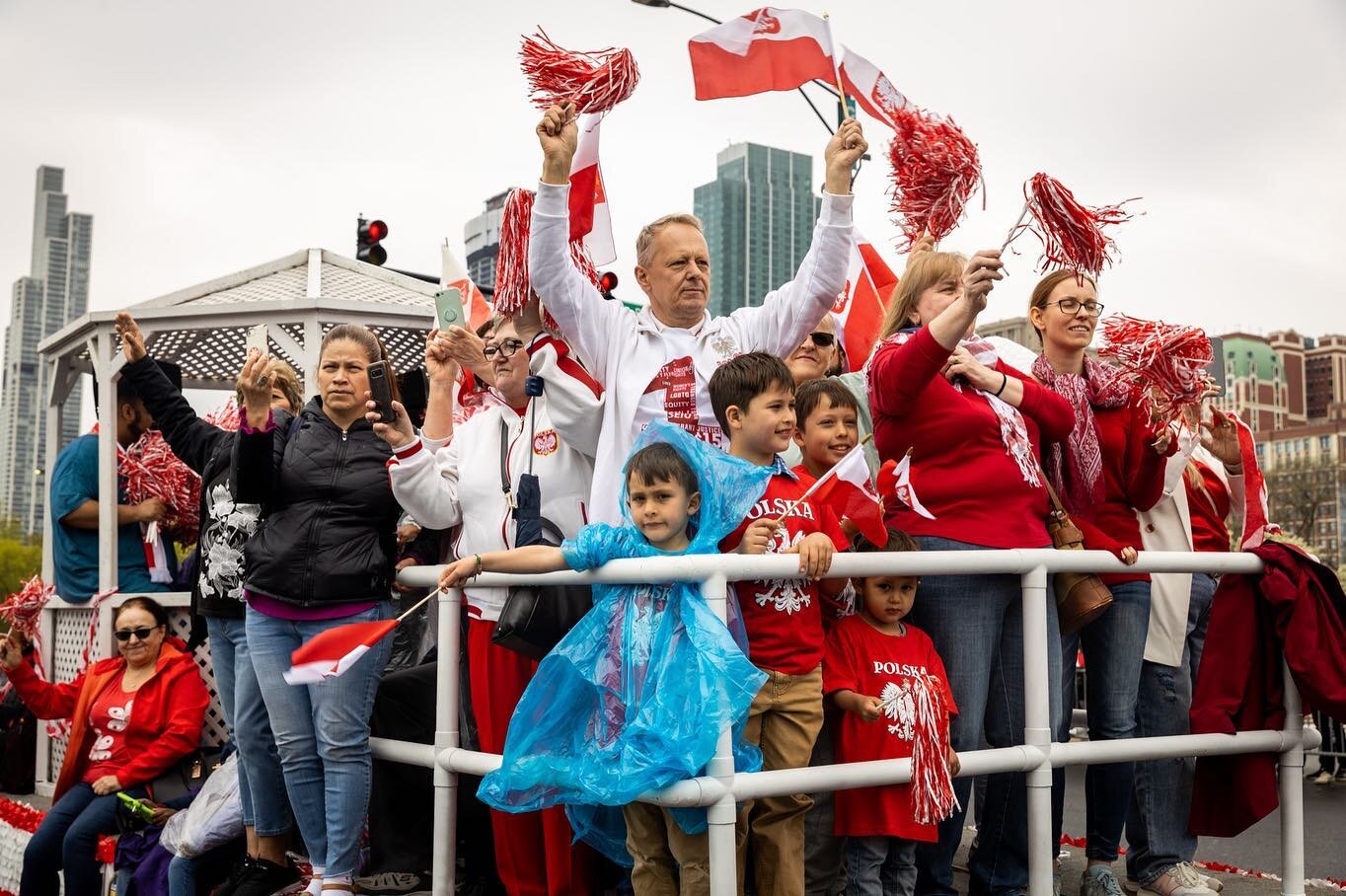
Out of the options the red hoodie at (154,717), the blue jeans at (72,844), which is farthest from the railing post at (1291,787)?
the blue jeans at (72,844)

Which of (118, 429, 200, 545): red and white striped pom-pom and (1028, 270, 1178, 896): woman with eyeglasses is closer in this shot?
(1028, 270, 1178, 896): woman with eyeglasses

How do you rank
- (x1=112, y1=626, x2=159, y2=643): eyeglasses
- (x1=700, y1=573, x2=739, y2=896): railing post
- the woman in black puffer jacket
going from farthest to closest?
(x1=112, y1=626, x2=159, y2=643): eyeglasses
the woman in black puffer jacket
(x1=700, y1=573, x2=739, y2=896): railing post

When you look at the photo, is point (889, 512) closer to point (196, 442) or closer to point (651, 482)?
point (651, 482)

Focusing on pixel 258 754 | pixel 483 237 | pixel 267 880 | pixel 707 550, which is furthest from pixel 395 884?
pixel 483 237

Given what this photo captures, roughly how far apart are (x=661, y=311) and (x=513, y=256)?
0.54 metres

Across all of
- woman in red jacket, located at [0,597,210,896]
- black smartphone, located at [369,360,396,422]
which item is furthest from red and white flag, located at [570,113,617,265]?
woman in red jacket, located at [0,597,210,896]

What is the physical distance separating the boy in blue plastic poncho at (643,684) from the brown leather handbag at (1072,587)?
3.89 ft

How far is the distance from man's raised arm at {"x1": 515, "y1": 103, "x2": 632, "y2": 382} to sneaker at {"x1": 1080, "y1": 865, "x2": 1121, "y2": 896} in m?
2.33

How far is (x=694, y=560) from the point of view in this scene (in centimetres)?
325

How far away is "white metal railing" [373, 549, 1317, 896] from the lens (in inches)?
125

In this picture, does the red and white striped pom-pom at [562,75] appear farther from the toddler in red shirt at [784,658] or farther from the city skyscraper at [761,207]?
the city skyscraper at [761,207]

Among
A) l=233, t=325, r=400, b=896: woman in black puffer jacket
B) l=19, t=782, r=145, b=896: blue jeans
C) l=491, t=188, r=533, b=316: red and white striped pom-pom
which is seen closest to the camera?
l=233, t=325, r=400, b=896: woman in black puffer jacket

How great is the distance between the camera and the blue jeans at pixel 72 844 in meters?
5.40

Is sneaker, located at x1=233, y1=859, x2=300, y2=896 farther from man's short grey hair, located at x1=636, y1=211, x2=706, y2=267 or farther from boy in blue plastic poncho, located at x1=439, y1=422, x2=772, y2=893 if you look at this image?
man's short grey hair, located at x1=636, y1=211, x2=706, y2=267
